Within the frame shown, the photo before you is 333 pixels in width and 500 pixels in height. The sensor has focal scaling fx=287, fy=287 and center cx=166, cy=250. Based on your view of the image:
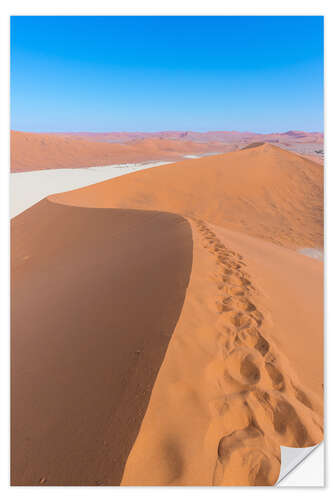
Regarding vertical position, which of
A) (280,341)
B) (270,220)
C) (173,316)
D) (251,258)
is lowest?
(280,341)

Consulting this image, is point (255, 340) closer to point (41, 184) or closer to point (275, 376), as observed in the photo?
point (275, 376)

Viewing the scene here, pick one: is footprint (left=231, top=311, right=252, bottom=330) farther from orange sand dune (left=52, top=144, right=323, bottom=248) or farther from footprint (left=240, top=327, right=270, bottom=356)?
orange sand dune (left=52, top=144, right=323, bottom=248)

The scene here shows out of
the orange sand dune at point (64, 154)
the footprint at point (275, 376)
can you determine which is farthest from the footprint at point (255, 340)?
the orange sand dune at point (64, 154)

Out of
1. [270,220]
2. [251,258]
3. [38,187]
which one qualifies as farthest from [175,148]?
[251,258]

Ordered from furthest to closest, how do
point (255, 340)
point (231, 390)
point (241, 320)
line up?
point (241, 320) < point (255, 340) < point (231, 390)

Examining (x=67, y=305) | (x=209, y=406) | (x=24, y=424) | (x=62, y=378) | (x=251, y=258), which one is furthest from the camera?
(x=251, y=258)

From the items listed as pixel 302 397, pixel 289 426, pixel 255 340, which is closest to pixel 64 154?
pixel 255 340

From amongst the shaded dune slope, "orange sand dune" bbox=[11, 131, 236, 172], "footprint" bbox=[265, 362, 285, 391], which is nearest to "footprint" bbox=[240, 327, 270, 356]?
"footprint" bbox=[265, 362, 285, 391]

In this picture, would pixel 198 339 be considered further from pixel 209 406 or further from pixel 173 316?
pixel 209 406
